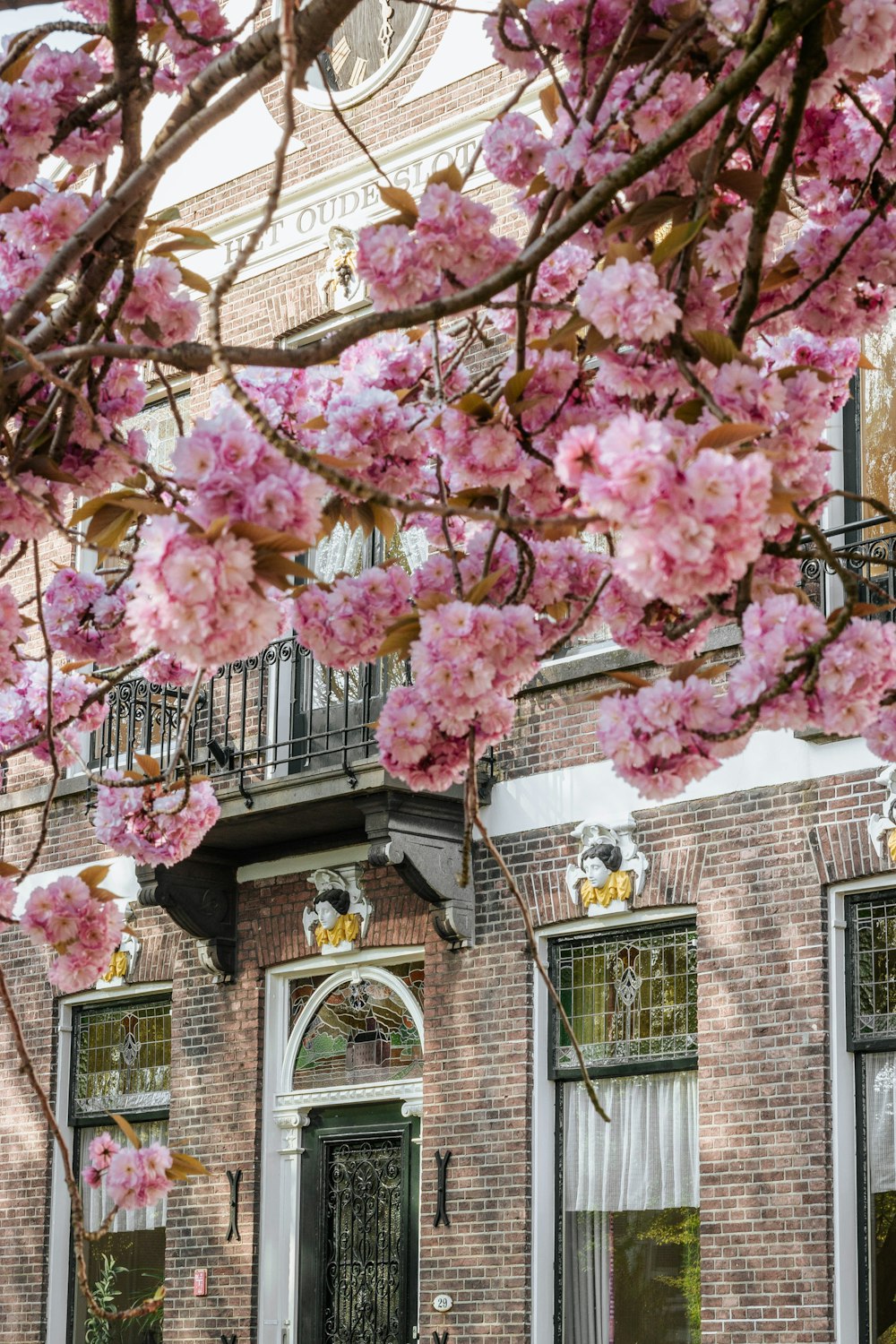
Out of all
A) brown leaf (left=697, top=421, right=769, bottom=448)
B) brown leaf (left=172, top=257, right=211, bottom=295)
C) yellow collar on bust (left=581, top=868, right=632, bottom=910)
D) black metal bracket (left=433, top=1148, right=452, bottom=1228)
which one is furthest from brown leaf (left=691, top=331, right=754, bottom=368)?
black metal bracket (left=433, top=1148, right=452, bottom=1228)

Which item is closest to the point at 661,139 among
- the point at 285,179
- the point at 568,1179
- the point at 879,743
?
the point at 879,743

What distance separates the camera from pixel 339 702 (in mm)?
12484

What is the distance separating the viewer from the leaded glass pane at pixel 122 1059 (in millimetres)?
13375

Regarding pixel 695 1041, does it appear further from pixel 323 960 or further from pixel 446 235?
pixel 446 235

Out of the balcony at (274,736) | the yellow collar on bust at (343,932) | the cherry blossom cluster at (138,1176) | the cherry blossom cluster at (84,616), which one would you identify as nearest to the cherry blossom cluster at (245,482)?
the cherry blossom cluster at (84,616)

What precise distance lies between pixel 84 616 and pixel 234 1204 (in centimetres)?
739

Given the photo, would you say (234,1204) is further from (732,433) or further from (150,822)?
(732,433)

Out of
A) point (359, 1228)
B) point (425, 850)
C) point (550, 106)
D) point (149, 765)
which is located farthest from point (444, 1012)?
point (550, 106)

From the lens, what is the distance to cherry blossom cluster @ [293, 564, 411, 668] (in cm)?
468

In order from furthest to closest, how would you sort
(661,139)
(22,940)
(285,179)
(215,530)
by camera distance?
(22,940), (285,179), (661,139), (215,530)

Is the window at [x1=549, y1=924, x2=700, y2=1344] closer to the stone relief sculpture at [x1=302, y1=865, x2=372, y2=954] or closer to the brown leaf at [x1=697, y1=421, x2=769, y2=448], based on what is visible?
the stone relief sculpture at [x1=302, y1=865, x2=372, y2=954]

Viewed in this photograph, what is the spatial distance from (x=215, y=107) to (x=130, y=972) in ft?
32.7

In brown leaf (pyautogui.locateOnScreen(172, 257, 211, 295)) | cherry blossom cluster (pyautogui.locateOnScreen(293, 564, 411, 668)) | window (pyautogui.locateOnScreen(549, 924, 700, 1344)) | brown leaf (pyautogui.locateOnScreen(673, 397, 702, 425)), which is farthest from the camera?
window (pyautogui.locateOnScreen(549, 924, 700, 1344))

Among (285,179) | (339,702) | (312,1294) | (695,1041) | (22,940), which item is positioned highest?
(285,179)
